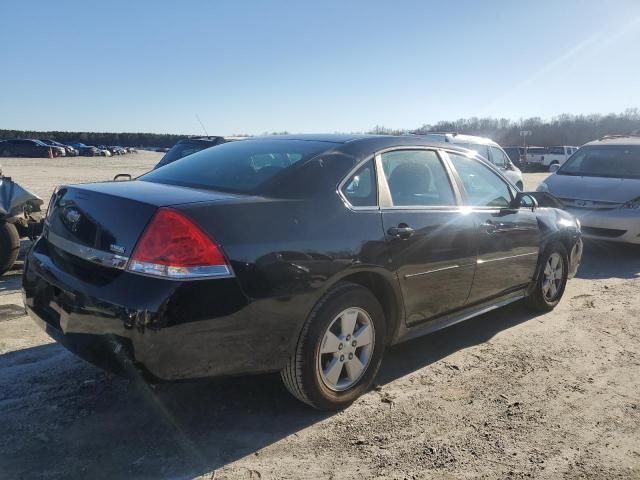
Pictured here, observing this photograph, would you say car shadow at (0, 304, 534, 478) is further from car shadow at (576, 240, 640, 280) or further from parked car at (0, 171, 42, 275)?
car shadow at (576, 240, 640, 280)

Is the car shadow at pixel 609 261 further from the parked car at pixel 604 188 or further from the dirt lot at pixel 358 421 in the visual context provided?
the dirt lot at pixel 358 421

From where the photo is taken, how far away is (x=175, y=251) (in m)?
2.59

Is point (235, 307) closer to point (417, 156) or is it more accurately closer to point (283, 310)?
point (283, 310)

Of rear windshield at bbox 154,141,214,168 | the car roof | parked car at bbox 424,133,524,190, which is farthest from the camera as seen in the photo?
parked car at bbox 424,133,524,190

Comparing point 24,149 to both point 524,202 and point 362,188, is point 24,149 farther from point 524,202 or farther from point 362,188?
point 362,188

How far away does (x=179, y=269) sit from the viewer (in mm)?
2576

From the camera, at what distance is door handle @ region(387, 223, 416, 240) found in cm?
341

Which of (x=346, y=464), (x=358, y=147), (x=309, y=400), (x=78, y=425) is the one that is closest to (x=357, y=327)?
(x=309, y=400)

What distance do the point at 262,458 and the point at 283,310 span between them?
30.0 inches

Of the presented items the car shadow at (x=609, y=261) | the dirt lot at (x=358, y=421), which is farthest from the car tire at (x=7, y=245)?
the car shadow at (x=609, y=261)

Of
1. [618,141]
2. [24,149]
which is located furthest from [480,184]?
[24,149]

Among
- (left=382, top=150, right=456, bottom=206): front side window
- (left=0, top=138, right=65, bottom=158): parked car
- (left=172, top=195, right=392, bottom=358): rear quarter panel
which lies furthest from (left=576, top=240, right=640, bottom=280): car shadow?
(left=0, top=138, right=65, bottom=158): parked car

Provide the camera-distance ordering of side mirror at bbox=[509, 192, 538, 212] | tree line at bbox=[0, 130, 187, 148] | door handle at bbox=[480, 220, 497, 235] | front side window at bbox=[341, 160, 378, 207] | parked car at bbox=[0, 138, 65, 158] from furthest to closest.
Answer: tree line at bbox=[0, 130, 187, 148] < parked car at bbox=[0, 138, 65, 158] < side mirror at bbox=[509, 192, 538, 212] < door handle at bbox=[480, 220, 497, 235] < front side window at bbox=[341, 160, 378, 207]

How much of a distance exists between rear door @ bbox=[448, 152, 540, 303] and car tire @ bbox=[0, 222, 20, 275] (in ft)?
15.8
